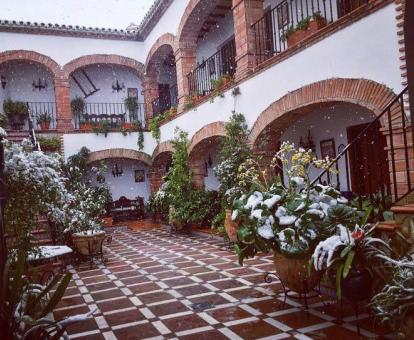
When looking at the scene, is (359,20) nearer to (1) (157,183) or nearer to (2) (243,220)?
(2) (243,220)

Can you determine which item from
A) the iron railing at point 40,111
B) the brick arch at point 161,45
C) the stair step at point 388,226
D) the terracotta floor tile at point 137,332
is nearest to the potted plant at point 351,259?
the stair step at point 388,226

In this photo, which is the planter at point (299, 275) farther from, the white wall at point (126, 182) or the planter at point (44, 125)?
the white wall at point (126, 182)

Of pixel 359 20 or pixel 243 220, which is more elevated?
pixel 359 20

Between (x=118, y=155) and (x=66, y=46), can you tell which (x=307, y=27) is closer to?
(x=118, y=155)

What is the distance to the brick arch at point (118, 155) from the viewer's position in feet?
47.4

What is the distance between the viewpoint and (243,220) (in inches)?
187

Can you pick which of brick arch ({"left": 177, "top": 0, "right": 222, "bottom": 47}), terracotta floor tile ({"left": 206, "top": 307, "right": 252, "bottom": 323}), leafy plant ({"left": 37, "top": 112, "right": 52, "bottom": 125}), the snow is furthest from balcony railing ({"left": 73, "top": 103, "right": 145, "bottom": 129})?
terracotta floor tile ({"left": 206, "top": 307, "right": 252, "bottom": 323})

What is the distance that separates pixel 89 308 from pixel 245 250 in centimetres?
197

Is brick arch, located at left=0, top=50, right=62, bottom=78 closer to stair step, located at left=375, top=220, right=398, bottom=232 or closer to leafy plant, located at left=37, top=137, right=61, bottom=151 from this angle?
leafy plant, located at left=37, top=137, right=61, bottom=151

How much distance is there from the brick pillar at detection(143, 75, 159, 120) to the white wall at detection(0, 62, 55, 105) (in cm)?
373

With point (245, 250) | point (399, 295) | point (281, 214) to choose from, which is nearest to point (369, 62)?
point (281, 214)

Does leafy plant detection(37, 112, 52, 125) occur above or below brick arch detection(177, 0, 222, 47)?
below

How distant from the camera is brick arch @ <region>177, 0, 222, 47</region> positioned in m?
10.4

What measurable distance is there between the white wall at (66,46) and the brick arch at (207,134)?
610 centimetres
